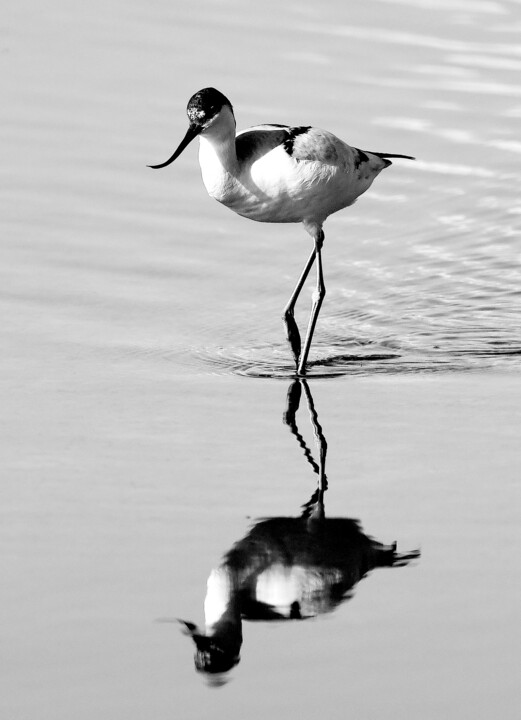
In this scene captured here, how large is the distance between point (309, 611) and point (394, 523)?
2.49 feet

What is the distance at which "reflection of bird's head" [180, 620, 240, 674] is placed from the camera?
17.4 feet

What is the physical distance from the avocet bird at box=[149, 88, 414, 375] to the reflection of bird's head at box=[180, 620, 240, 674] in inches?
124

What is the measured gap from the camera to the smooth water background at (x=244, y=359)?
531cm

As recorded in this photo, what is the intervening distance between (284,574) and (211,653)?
64 centimetres

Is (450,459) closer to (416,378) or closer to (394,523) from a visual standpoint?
(394,523)

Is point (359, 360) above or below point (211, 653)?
above

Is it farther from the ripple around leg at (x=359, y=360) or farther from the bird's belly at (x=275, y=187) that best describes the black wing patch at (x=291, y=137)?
the ripple around leg at (x=359, y=360)

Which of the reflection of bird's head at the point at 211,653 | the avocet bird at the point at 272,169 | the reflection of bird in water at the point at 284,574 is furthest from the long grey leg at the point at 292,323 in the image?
the reflection of bird's head at the point at 211,653

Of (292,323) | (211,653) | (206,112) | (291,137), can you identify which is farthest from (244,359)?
(211,653)

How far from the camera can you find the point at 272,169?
8.52 metres

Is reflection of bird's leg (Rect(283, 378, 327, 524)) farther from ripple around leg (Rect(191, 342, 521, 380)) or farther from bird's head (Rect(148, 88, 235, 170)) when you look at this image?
bird's head (Rect(148, 88, 235, 170))

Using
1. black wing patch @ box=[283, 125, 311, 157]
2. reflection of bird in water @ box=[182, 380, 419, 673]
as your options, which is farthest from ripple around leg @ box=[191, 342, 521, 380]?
reflection of bird in water @ box=[182, 380, 419, 673]

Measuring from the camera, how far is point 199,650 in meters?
5.40

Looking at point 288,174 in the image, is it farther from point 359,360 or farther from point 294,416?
point 294,416
